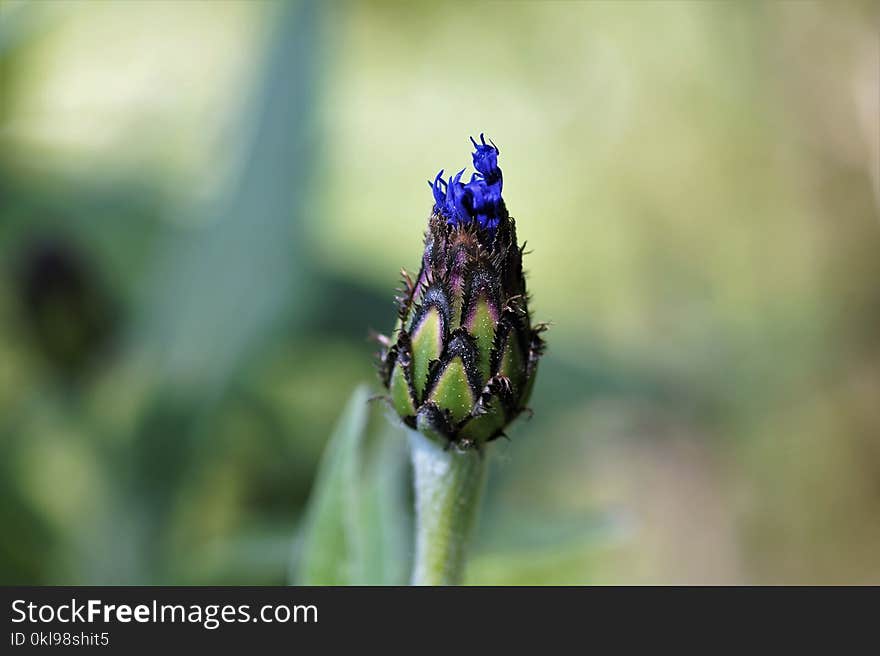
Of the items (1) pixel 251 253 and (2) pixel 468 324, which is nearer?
(2) pixel 468 324

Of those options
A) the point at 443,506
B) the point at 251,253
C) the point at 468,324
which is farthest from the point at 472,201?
the point at 251,253

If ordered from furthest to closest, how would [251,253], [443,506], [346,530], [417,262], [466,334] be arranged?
[417,262]
[251,253]
[346,530]
[443,506]
[466,334]

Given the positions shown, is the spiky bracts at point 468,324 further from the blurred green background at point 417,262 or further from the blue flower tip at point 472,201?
the blurred green background at point 417,262

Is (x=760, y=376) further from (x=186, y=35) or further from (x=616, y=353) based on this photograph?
(x=186, y=35)

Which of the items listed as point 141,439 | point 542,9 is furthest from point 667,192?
point 141,439

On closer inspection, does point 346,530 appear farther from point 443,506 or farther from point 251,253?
point 251,253

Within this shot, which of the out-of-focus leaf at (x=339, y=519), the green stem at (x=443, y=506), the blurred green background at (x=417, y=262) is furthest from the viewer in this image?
the blurred green background at (x=417, y=262)

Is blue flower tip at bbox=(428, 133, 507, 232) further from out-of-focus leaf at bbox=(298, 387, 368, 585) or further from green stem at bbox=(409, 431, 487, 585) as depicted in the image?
out-of-focus leaf at bbox=(298, 387, 368, 585)

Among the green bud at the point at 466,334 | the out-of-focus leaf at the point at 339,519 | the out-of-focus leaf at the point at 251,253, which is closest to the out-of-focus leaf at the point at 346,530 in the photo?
the out-of-focus leaf at the point at 339,519
